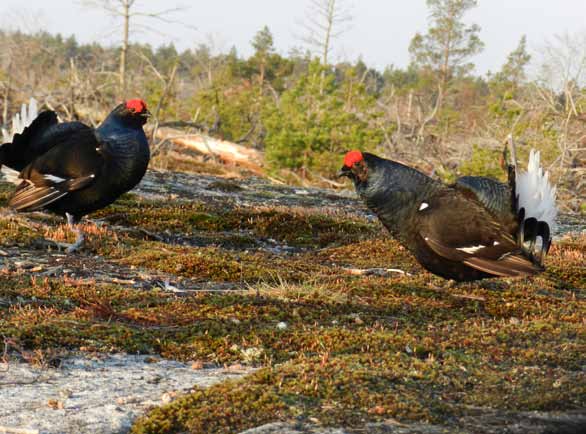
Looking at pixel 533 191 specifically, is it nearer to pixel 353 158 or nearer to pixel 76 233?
pixel 353 158

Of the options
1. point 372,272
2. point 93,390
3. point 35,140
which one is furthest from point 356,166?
point 35,140

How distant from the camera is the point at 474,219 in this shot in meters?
6.54

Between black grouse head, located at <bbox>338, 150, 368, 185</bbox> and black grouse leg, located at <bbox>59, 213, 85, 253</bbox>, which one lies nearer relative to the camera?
black grouse head, located at <bbox>338, 150, 368, 185</bbox>

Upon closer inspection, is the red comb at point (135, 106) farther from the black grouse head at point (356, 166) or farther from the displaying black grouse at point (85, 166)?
the black grouse head at point (356, 166)

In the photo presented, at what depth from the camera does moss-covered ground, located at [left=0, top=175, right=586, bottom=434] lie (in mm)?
3676

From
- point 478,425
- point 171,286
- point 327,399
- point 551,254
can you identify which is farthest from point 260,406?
point 551,254

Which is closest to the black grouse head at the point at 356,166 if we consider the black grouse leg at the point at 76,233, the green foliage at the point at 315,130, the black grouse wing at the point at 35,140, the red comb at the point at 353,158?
the red comb at the point at 353,158

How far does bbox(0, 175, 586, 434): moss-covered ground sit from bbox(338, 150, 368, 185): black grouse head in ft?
Answer: 3.47

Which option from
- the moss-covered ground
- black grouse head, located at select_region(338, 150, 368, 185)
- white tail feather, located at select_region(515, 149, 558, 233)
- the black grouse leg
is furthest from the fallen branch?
white tail feather, located at select_region(515, 149, 558, 233)

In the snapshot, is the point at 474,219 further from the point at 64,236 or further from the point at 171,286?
the point at 64,236

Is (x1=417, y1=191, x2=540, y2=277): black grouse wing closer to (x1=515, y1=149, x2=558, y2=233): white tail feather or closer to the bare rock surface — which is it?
(x1=515, y1=149, x2=558, y2=233): white tail feather

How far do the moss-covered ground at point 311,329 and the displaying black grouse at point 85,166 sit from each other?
23.3 inches

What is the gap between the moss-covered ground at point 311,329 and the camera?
368 cm

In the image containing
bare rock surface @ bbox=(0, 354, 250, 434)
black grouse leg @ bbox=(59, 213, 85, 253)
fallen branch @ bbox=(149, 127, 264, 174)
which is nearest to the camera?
bare rock surface @ bbox=(0, 354, 250, 434)
